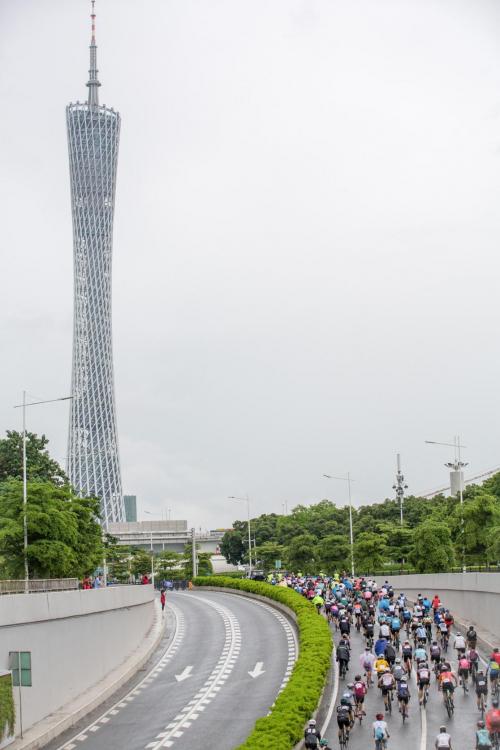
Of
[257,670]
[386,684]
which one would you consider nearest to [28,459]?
[257,670]

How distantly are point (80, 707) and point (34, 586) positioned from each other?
14.6 feet

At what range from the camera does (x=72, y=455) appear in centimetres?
14200

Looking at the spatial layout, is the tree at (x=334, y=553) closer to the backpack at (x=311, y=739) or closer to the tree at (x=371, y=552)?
the tree at (x=371, y=552)

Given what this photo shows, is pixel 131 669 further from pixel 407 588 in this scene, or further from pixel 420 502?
pixel 420 502

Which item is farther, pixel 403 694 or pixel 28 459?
pixel 28 459

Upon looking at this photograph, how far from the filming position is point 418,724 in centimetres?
3475

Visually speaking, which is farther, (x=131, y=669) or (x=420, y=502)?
(x=420, y=502)

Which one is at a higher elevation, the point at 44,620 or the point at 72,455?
the point at 72,455

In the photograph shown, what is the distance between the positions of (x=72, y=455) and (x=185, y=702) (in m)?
103

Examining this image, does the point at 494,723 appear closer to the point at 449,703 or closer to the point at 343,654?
the point at 449,703

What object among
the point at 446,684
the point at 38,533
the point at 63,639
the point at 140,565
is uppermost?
the point at 38,533

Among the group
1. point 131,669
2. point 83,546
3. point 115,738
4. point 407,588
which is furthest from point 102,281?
point 115,738

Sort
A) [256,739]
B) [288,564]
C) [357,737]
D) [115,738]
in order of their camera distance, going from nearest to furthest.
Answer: [256,739]
[357,737]
[115,738]
[288,564]

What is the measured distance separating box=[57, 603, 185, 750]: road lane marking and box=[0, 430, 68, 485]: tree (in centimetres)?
1392
